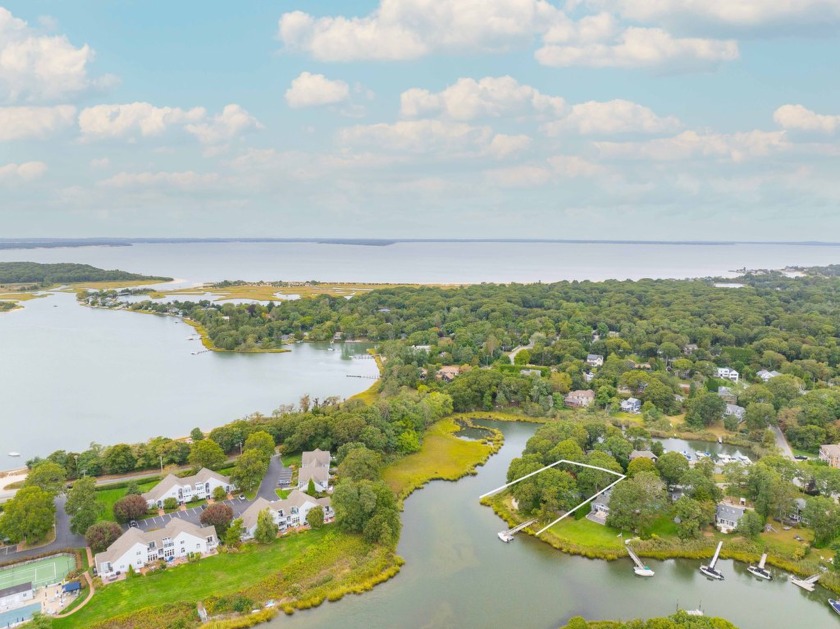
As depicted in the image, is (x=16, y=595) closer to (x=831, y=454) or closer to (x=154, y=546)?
(x=154, y=546)

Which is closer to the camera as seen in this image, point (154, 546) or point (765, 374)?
point (154, 546)

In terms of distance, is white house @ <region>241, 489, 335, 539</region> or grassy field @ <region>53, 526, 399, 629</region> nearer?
grassy field @ <region>53, 526, 399, 629</region>

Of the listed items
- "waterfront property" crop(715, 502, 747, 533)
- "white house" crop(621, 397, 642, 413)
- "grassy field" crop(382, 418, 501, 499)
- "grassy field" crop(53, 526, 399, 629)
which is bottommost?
"grassy field" crop(53, 526, 399, 629)

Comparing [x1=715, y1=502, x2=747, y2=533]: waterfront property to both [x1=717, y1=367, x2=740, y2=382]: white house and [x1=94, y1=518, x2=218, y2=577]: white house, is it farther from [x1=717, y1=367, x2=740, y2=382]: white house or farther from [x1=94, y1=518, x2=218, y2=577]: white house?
[x1=717, y1=367, x2=740, y2=382]: white house

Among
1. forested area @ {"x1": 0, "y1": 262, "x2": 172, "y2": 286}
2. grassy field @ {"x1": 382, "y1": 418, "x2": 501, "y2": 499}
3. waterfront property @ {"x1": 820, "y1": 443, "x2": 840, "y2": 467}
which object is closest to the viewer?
grassy field @ {"x1": 382, "y1": 418, "x2": 501, "y2": 499}

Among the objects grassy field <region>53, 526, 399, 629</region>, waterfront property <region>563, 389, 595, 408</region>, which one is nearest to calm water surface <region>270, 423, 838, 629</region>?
grassy field <region>53, 526, 399, 629</region>

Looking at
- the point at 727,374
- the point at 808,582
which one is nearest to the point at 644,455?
the point at 808,582

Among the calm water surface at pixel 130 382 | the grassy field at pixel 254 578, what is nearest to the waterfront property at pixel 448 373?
the calm water surface at pixel 130 382
